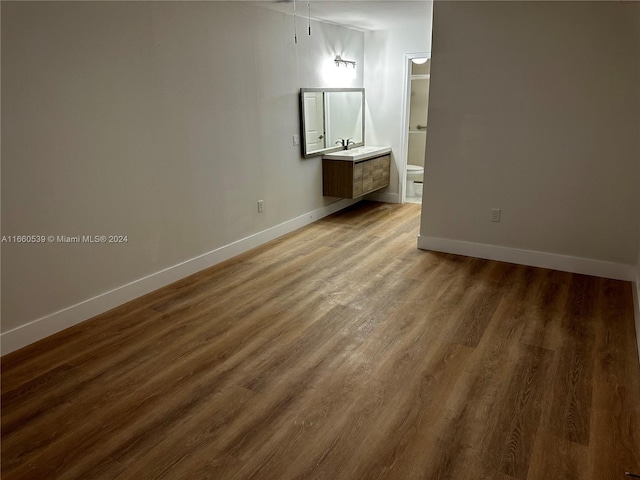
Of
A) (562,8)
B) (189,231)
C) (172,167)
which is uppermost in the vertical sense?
(562,8)

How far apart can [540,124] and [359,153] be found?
7.51ft

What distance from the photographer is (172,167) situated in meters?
3.52

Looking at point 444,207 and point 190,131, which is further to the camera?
point 444,207

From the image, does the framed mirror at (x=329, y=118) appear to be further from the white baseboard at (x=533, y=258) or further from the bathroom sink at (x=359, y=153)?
the white baseboard at (x=533, y=258)

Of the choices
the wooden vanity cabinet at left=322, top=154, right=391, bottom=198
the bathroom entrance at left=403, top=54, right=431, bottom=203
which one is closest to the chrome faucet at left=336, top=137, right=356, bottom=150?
the wooden vanity cabinet at left=322, top=154, right=391, bottom=198

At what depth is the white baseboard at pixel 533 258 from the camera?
3.62 metres

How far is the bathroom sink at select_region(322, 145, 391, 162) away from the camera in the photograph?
210 inches

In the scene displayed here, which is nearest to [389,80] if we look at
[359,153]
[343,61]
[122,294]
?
[343,61]

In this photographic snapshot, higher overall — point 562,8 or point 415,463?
point 562,8

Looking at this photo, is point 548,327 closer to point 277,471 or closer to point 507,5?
point 277,471

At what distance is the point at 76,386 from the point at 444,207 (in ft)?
10.8

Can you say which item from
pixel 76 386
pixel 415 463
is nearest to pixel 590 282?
pixel 415 463

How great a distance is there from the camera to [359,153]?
551 cm

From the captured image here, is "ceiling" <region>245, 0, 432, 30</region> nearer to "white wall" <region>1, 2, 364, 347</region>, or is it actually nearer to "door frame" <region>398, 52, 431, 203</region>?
"white wall" <region>1, 2, 364, 347</region>
